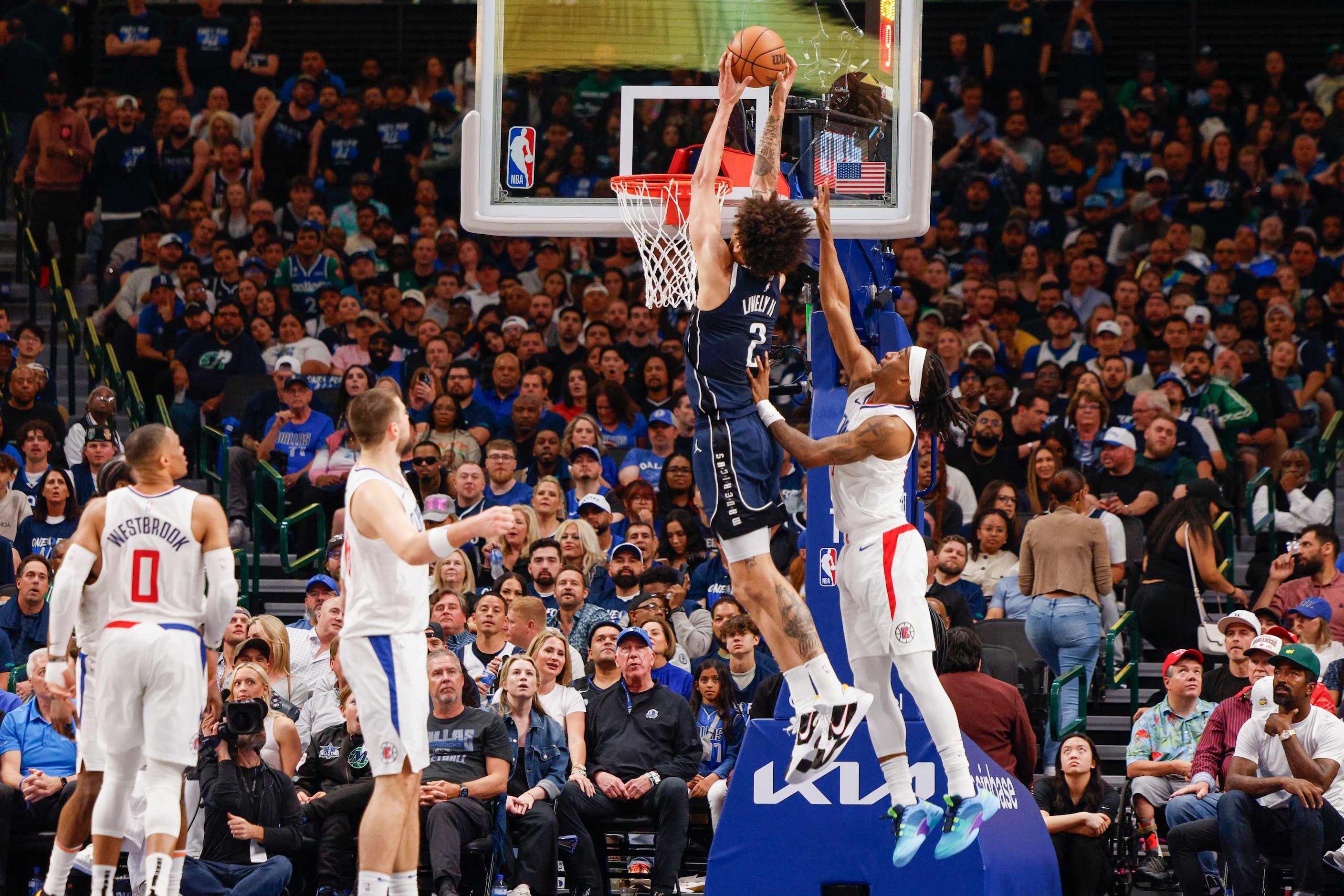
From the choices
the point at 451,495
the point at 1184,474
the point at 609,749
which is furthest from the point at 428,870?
the point at 1184,474

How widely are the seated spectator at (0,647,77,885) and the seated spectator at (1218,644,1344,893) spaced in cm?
763

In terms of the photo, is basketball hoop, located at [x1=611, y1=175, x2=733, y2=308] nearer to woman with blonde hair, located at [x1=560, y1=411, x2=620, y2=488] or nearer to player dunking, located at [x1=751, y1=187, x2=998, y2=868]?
player dunking, located at [x1=751, y1=187, x2=998, y2=868]

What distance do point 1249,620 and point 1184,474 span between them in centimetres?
315

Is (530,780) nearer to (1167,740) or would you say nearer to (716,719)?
(716,719)

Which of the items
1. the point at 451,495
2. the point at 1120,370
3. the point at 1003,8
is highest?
the point at 1003,8

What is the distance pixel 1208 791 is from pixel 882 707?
359cm

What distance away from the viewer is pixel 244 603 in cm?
1589

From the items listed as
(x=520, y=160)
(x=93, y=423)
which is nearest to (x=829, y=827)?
(x=520, y=160)

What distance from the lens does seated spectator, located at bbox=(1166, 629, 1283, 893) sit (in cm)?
1190

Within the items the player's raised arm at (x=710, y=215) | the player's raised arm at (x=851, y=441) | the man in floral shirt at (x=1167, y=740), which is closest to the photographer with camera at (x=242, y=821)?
the player's raised arm at (x=851, y=441)

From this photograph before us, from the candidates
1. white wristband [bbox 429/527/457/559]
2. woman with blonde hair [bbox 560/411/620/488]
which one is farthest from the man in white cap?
white wristband [bbox 429/527/457/559]

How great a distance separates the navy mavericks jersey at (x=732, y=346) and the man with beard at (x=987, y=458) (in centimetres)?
683

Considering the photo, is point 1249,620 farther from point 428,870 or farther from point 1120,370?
point 428,870

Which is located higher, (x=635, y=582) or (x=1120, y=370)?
(x=1120, y=370)
